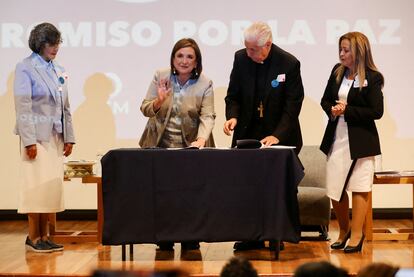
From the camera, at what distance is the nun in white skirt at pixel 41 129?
210 inches

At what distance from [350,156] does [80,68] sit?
10.5ft

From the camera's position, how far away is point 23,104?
5324 mm

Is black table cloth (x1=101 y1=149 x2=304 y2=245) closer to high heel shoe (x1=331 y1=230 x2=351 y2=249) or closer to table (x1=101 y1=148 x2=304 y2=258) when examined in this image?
table (x1=101 y1=148 x2=304 y2=258)

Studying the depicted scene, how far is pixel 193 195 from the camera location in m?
4.80

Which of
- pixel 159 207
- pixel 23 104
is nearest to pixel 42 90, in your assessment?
pixel 23 104

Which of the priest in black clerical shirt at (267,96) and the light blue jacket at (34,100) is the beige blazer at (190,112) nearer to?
the priest in black clerical shirt at (267,96)

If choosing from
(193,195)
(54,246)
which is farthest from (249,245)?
(54,246)

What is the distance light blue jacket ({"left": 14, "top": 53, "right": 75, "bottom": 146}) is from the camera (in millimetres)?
5336

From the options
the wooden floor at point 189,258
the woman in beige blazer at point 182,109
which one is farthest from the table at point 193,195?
the woman in beige blazer at point 182,109

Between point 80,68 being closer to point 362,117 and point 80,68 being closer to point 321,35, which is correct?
point 321,35

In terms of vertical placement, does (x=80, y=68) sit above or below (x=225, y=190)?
above

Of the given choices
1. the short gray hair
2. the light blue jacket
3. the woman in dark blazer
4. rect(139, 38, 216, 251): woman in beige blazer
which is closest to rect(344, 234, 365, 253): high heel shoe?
the woman in dark blazer

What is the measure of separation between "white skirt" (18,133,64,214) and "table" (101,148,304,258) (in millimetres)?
822

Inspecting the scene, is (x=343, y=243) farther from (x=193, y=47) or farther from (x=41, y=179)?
(x=41, y=179)
